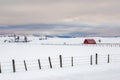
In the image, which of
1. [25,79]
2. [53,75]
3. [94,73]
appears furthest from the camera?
[94,73]

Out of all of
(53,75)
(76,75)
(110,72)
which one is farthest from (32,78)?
(110,72)

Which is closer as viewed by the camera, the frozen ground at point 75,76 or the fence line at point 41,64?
the frozen ground at point 75,76

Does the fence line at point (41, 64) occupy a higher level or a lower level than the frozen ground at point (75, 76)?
lower

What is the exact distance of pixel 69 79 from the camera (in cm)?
1614

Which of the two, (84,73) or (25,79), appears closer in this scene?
(25,79)

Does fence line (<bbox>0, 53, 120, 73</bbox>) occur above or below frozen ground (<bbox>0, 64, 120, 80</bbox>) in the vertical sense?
below

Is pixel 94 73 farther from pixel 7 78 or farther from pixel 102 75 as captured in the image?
pixel 7 78

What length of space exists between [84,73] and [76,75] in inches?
35.1

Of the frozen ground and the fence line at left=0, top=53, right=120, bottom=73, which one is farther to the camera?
the fence line at left=0, top=53, right=120, bottom=73

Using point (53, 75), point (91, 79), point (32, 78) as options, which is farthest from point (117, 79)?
point (32, 78)

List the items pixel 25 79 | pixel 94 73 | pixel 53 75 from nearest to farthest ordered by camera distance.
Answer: pixel 25 79 → pixel 53 75 → pixel 94 73

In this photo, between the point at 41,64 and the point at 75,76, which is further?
the point at 41,64

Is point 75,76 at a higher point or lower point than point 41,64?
higher

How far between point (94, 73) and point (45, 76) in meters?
4.03
